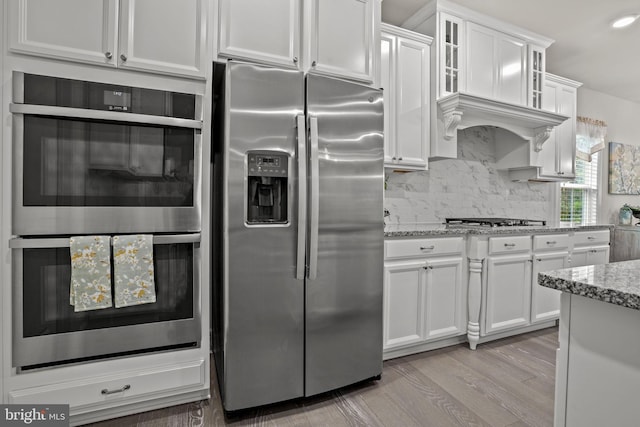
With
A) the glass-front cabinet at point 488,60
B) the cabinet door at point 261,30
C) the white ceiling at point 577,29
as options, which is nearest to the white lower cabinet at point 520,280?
the glass-front cabinet at point 488,60

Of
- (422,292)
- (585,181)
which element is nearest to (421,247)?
(422,292)

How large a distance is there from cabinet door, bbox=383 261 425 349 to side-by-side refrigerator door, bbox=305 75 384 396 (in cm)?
27

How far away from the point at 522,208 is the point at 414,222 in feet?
5.05

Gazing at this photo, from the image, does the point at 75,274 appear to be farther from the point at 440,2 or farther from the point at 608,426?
the point at 440,2

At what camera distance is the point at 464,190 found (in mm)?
3420

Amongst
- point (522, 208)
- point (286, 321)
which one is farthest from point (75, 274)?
point (522, 208)

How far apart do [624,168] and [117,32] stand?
5941 mm

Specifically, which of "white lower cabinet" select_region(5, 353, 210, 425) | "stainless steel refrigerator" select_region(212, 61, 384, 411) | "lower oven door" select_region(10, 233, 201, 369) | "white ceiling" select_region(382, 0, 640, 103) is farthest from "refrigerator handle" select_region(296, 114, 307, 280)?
"white ceiling" select_region(382, 0, 640, 103)

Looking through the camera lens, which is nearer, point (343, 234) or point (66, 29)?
point (66, 29)

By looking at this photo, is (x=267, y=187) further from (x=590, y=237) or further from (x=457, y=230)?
(x=590, y=237)

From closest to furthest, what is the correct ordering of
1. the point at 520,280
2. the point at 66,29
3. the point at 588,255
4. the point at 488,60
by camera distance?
the point at 66,29
the point at 520,280
the point at 488,60
the point at 588,255

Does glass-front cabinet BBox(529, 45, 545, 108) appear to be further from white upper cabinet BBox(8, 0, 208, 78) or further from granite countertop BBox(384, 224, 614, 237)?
white upper cabinet BBox(8, 0, 208, 78)

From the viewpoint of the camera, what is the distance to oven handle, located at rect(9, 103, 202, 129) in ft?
4.78

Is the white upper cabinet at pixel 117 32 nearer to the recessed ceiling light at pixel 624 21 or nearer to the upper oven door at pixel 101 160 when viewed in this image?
the upper oven door at pixel 101 160
